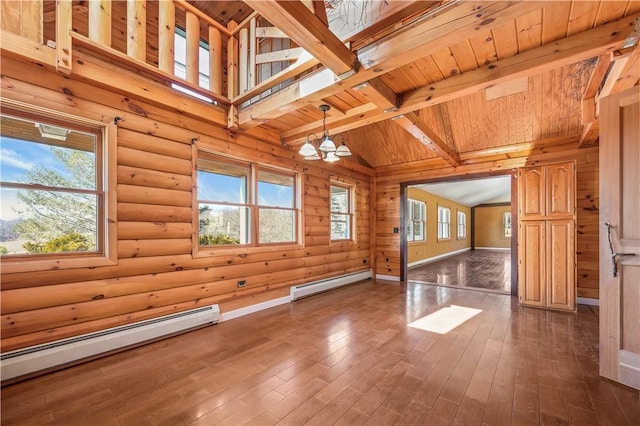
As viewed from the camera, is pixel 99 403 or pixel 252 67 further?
pixel 252 67

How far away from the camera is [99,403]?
181 centimetres

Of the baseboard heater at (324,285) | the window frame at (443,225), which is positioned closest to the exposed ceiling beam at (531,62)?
the baseboard heater at (324,285)

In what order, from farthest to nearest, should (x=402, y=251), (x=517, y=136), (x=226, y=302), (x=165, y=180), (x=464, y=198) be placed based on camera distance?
(x=464, y=198), (x=402, y=251), (x=517, y=136), (x=226, y=302), (x=165, y=180)

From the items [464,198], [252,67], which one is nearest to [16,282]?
[252,67]

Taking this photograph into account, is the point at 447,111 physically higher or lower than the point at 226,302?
higher

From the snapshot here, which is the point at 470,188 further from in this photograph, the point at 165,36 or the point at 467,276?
Answer: the point at 165,36

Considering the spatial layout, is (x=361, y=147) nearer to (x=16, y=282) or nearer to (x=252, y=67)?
(x=252, y=67)

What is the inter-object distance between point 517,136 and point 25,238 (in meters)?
6.18

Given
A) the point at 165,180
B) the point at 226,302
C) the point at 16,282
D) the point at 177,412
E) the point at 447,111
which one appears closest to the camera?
the point at 177,412

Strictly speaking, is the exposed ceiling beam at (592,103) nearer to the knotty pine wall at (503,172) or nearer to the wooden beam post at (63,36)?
the knotty pine wall at (503,172)

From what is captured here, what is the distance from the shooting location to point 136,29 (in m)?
2.59

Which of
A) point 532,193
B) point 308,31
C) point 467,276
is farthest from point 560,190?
point 308,31

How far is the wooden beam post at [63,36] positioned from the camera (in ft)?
7.14

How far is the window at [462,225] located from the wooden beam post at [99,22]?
1289 centimetres
